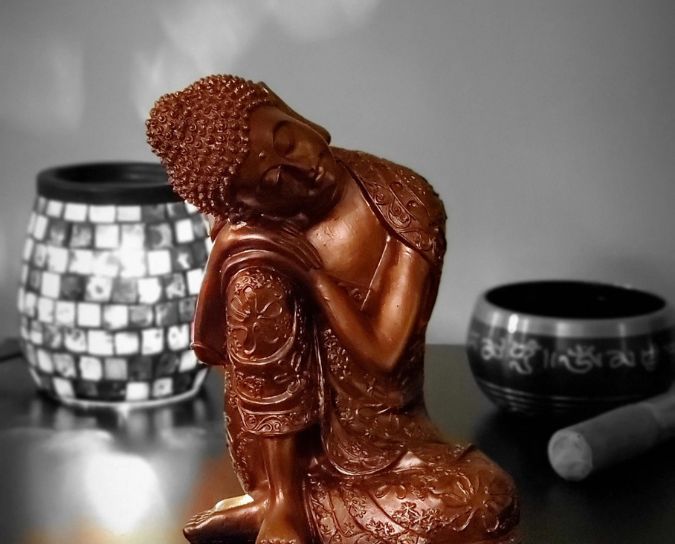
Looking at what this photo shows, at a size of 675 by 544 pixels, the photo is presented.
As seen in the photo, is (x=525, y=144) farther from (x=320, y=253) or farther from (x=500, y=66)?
(x=320, y=253)

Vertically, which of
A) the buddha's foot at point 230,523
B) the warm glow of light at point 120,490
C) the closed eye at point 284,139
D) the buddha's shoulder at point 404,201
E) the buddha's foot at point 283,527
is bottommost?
the warm glow of light at point 120,490

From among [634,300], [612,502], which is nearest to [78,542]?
[612,502]

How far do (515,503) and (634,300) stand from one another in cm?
42

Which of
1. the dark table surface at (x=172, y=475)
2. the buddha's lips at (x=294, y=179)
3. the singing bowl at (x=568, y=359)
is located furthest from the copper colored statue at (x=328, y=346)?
the singing bowl at (x=568, y=359)

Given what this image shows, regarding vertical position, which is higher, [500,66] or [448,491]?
[500,66]

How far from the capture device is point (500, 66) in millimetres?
1141

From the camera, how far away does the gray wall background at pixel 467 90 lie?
1129 mm

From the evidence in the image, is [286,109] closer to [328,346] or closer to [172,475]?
[328,346]

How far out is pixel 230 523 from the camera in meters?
0.69

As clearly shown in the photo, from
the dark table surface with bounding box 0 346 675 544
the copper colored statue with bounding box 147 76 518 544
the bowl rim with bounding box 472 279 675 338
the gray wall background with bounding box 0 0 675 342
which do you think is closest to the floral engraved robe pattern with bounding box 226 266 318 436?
the copper colored statue with bounding box 147 76 518 544

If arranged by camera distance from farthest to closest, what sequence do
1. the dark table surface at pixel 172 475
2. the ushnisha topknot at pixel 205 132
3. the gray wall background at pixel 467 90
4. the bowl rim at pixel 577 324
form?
the gray wall background at pixel 467 90 < the bowl rim at pixel 577 324 < the dark table surface at pixel 172 475 < the ushnisha topknot at pixel 205 132

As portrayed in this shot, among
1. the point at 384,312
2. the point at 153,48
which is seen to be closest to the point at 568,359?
the point at 384,312

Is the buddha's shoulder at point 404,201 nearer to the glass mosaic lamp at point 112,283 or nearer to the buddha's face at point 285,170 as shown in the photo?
the buddha's face at point 285,170

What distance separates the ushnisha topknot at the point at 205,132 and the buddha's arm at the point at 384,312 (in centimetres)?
8
